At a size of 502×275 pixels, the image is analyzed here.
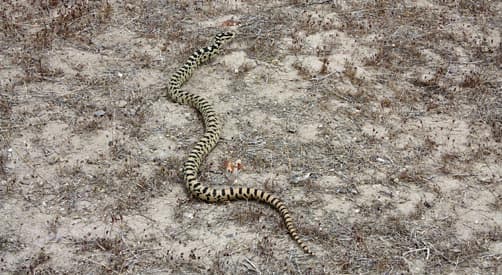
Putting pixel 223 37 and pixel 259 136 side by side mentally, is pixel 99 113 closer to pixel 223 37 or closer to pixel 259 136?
pixel 259 136

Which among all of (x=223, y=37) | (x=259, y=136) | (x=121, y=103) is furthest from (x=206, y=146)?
(x=223, y=37)

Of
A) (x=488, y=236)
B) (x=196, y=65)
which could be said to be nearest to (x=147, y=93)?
(x=196, y=65)

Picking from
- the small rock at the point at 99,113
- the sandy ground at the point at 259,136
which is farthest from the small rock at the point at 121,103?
the small rock at the point at 99,113

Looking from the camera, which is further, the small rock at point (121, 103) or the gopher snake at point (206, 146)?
the small rock at point (121, 103)

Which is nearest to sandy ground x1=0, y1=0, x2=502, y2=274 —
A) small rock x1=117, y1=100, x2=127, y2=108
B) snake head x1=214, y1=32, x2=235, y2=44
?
small rock x1=117, y1=100, x2=127, y2=108

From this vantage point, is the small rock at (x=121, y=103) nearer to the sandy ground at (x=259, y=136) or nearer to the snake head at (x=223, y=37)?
the sandy ground at (x=259, y=136)

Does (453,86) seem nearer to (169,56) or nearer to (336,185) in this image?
(336,185)

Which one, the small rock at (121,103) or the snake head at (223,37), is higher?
the snake head at (223,37)
